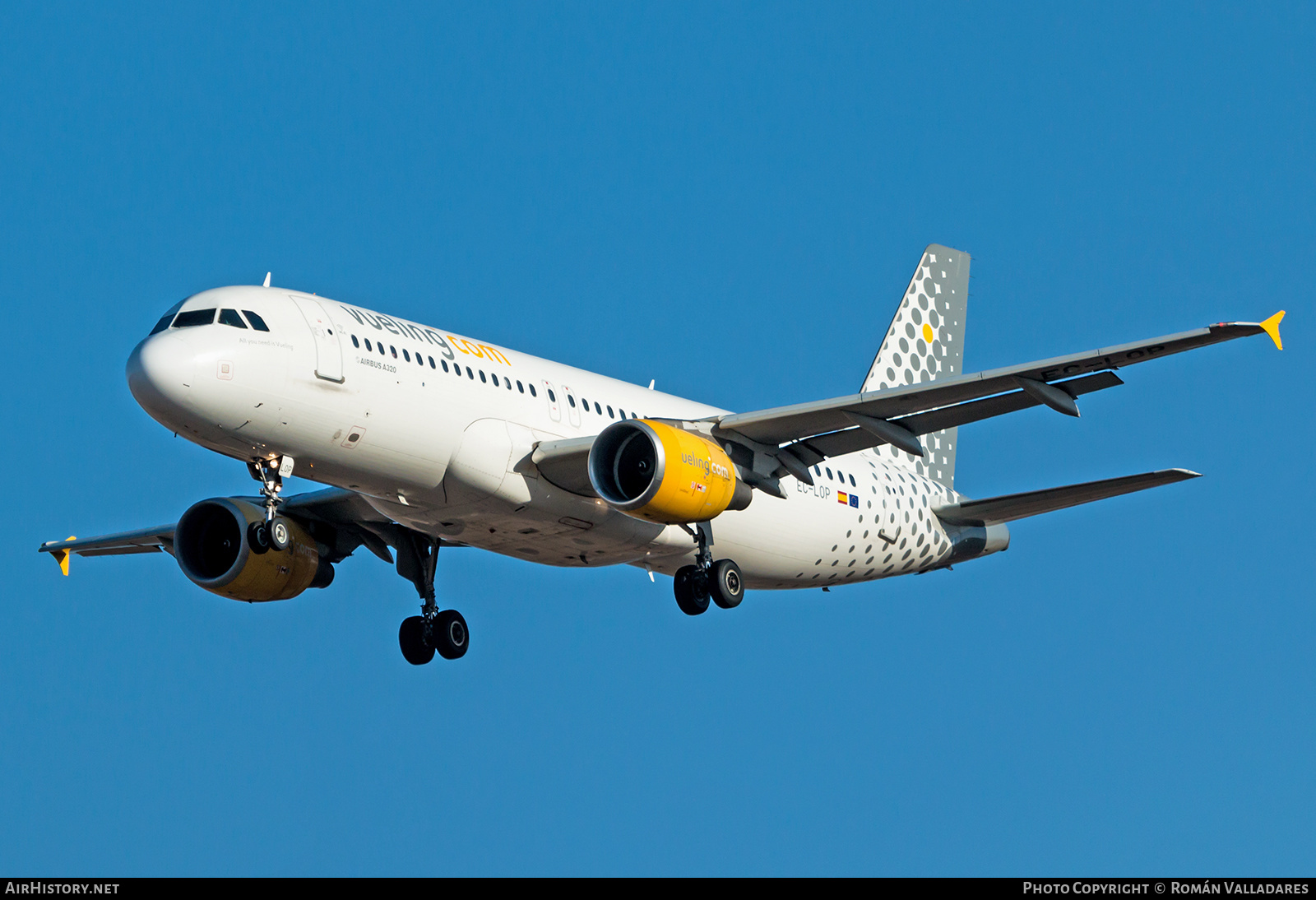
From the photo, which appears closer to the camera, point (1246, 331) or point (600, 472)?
point (1246, 331)

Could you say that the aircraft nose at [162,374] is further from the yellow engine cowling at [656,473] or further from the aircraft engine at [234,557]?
the aircraft engine at [234,557]

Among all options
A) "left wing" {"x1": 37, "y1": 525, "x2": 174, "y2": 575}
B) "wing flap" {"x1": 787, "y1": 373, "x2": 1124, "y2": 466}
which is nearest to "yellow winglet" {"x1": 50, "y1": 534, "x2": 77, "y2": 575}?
"left wing" {"x1": 37, "y1": 525, "x2": 174, "y2": 575}

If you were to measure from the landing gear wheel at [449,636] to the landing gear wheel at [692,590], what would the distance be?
563 cm

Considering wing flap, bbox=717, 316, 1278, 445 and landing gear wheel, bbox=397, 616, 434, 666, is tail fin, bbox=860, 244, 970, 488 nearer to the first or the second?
wing flap, bbox=717, 316, 1278, 445

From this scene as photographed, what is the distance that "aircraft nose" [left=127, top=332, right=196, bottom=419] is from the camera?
92.3 feet

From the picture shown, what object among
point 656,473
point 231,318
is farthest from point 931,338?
point 231,318

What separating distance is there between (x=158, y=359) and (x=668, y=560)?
1203 centimetres

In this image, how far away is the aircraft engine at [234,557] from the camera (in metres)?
36.0

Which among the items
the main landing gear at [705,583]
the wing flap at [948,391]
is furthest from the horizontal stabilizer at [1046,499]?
the main landing gear at [705,583]

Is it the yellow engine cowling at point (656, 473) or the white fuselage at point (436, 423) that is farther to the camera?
the yellow engine cowling at point (656, 473)
